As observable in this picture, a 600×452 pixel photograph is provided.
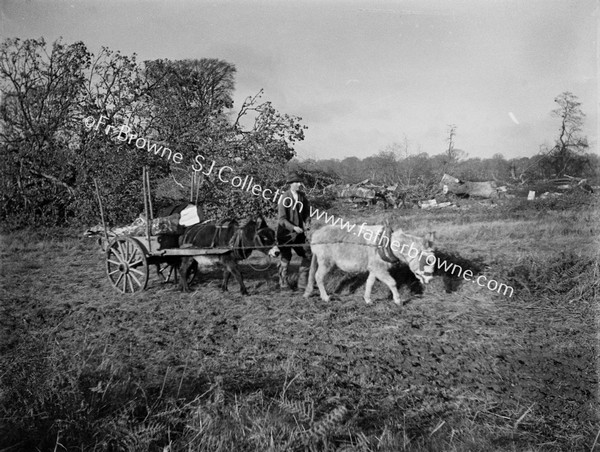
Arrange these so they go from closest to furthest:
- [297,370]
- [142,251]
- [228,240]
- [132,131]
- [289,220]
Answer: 1. [297,370]
2. [142,251]
3. [228,240]
4. [289,220]
5. [132,131]

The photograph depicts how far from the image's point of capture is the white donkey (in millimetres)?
6590

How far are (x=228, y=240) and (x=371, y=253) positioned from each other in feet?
8.70

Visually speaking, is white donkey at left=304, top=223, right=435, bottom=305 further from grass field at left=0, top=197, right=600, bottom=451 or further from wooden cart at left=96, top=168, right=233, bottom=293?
wooden cart at left=96, top=168, right=233, bottom=293

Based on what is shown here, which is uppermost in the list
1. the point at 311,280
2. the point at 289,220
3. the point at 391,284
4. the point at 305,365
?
the point at 289,220

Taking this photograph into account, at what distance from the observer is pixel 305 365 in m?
4.53

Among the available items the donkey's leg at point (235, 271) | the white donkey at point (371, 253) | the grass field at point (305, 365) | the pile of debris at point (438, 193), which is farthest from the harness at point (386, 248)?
the pile of debris at point (438, 193)

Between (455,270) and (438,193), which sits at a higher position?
(438,193)

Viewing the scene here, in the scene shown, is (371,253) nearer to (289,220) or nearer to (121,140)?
(289,220)

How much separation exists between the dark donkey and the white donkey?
881mm

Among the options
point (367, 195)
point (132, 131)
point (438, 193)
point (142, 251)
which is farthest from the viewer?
point (438, 193)

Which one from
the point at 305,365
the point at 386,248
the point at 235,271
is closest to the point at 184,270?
the point at 235,271

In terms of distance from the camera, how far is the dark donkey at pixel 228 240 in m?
7.38

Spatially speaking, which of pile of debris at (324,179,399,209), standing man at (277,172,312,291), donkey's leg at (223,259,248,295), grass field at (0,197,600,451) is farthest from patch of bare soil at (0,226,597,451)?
pile of debris at (324,179,399,209)

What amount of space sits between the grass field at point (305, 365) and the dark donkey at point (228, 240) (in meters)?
0.50
